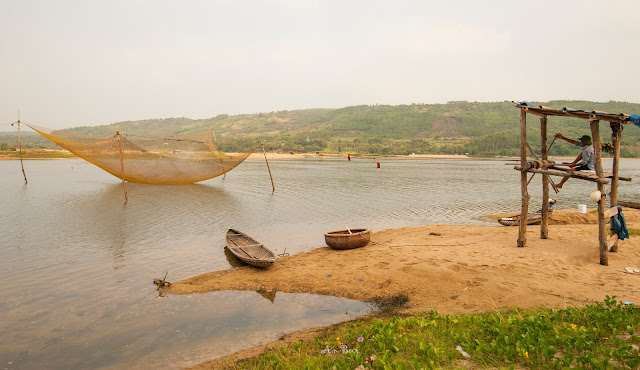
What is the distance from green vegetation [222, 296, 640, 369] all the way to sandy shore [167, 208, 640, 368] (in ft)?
4.32

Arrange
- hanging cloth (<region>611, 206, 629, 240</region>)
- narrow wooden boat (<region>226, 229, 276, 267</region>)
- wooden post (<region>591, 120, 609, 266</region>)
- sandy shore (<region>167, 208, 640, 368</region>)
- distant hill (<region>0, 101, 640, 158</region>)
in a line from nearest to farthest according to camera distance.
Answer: sandy shore (<region>167, 208, 640, 368</region>) < wooden post (<region>591, 120, 609, 266</region>) < hanging cloth (<region>611, 206, 629, 240</region>) < narrow wooden boat (<region>226, 229, 276, 267</region>) < distant hill (<region>0, 101, 640, 158</region>)

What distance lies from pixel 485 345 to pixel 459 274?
3644 mm

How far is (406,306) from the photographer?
6.50 meters

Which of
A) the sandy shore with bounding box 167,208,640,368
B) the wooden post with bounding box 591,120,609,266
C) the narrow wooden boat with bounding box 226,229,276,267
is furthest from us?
the narrow wooden boat with bounding box 226,229,276,267

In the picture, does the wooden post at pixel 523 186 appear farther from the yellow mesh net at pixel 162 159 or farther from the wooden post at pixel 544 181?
the yellow mesh net at pixel 162 159

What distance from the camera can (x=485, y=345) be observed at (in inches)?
156

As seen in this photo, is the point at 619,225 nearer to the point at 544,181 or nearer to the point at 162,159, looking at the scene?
the point at 544,181

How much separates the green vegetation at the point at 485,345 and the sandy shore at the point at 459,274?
1.32 m

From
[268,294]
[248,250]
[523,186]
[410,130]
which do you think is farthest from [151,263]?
[410,130]

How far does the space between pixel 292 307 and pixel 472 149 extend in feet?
239

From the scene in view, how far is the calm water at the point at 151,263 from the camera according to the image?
5.54m

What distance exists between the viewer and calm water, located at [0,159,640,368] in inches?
218

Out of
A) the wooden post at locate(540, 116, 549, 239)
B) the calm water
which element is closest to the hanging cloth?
the wooden post at locate(540, 116, 549, 239)

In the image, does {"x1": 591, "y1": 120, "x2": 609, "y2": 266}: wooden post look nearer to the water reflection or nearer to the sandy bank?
the sandy bank
